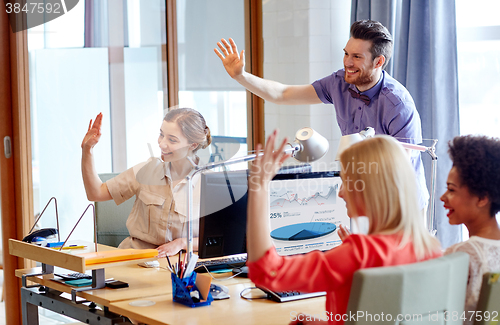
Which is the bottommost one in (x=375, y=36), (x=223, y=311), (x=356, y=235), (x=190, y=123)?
(x=223, y=311)

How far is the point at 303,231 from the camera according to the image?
1650 millimetres

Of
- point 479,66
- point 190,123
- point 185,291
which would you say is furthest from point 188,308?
point 479,66

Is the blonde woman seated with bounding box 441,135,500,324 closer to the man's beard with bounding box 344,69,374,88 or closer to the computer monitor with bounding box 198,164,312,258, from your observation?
the computer monitor with bounding box 198,164,312,258

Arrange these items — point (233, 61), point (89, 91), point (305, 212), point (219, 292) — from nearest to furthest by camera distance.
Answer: point (219, 292), point (305, 212), point (233, 61), point (89, 91)

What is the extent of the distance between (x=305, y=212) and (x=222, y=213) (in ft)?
0.84

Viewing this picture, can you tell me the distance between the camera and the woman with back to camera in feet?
6.82

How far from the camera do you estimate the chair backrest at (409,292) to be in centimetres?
98

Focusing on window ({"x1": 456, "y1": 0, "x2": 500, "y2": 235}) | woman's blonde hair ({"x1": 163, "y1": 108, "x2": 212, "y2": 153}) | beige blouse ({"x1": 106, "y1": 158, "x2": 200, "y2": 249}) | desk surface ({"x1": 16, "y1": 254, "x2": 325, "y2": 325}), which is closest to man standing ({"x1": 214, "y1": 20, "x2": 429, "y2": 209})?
woman's blonde hair ({"x1": 163, "y1": 108, "x2": 212, "y2": 153})

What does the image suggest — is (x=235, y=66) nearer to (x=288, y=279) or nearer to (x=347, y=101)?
(x=347, y=101)

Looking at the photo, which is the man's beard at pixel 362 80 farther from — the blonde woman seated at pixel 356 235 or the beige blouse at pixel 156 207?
the blonde woman seated at pixel 356 235

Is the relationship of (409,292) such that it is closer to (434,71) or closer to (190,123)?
(190,123)

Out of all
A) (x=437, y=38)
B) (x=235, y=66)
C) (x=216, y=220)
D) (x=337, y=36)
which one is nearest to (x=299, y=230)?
(x=216, y=220)

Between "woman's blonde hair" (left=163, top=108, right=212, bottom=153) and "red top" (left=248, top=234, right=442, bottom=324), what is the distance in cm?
110

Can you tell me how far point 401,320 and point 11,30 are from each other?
249 cm
